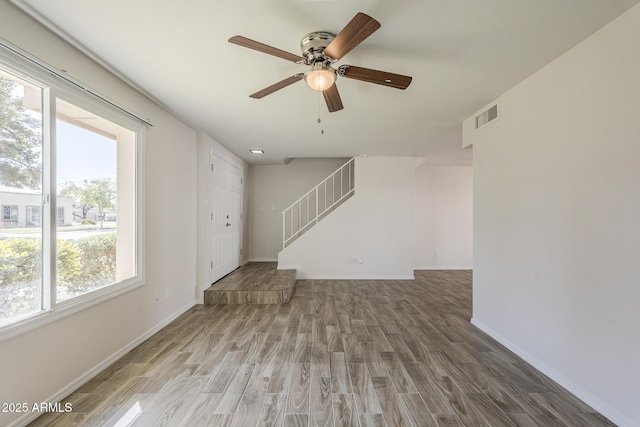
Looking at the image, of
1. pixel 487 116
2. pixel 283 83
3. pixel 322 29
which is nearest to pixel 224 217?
pixel 283 83

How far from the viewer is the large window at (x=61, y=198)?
59.6 inches

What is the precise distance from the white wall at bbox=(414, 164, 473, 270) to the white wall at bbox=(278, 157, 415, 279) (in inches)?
44.5

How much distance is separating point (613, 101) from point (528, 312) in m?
1.73

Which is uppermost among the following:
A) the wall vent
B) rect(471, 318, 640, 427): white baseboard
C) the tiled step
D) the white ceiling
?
the white ceiling

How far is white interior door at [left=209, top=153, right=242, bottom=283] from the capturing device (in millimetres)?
4215

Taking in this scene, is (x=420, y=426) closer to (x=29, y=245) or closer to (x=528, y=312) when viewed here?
(x=528, y=312)

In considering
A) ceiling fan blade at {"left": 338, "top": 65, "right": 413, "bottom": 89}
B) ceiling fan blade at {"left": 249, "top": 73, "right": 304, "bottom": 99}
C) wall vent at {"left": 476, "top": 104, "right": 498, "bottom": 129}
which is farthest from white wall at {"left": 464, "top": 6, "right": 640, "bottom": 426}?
ceiling fan blade at {"left": 249, "top": 73, "right": 304, "bottom": 99}

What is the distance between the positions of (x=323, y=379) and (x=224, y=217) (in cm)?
352

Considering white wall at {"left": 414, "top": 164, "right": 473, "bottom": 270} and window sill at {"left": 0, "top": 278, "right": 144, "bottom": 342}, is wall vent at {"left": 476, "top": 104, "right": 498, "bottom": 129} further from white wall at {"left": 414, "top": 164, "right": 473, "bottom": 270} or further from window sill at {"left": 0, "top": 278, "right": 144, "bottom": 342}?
window sill at {"left": 0, "top": 278, "right": 144, "bottom": 342}

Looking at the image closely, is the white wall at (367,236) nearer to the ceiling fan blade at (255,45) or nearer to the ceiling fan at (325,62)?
the ceiling fan at (325,62)

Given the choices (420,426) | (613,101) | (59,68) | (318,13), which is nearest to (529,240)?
(613,101)

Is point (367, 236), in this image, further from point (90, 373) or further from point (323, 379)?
point (90, 373)

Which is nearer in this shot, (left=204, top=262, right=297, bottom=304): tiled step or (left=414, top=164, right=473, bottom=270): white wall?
(left=204, top=262, right=297, bottom=304): tiled step

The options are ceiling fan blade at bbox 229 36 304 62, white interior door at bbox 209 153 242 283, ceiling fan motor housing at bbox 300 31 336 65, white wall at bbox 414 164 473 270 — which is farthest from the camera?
white wall at bbox 414 164 473 270
